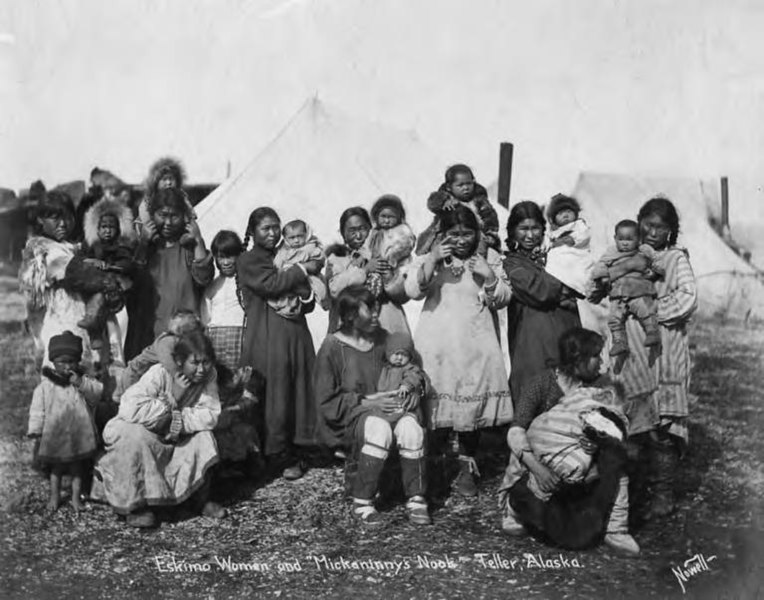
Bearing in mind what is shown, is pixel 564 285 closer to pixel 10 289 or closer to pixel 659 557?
pixel 659 557

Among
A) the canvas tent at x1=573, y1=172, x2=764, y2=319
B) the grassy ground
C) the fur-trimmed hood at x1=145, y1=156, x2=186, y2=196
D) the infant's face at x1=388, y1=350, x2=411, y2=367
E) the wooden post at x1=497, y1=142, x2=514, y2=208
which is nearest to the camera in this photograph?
the grassy ground

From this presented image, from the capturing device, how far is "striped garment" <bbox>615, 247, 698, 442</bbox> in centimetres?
412

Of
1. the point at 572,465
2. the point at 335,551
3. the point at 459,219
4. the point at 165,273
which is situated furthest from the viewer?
the point at 165,273

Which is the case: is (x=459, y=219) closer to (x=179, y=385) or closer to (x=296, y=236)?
(x=296, y=236)

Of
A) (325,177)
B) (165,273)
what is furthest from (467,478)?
(325,177)

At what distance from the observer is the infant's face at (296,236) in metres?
4.27

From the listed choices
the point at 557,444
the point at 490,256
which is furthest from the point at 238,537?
the point at 490,256

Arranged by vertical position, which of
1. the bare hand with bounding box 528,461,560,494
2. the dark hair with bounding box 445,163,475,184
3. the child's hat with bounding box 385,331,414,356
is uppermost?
the dark hair with bounding box 445,163,475,184

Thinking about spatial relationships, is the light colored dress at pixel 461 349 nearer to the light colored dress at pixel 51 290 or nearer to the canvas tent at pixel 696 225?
the light colored dress at pixel 51 290

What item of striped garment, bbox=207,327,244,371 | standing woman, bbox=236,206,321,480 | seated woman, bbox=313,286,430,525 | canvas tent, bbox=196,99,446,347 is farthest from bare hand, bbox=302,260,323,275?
canvas tent, bbox=196,99,446,347

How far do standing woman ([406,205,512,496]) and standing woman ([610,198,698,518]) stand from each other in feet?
1.76

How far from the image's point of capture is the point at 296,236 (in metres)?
4.28

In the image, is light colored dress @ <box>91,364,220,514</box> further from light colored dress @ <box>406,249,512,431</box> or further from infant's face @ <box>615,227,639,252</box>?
infant's face @ <box>615,227,639,252</box>

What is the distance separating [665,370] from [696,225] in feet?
7.78
